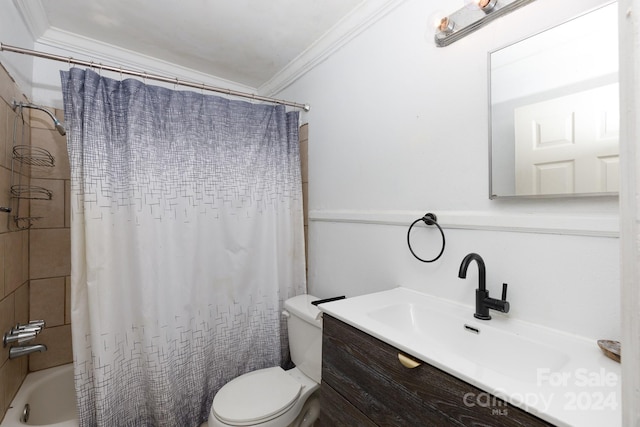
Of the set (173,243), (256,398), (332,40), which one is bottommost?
(256,398)

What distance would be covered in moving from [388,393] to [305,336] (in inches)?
31.4

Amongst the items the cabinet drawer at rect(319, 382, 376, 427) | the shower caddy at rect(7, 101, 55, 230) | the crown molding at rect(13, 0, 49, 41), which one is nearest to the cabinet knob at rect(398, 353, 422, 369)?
the cabinet drawer at rect(319, 382, 376, 427)

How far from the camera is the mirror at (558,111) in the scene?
2.73ft

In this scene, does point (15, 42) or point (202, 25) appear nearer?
point (15, 42)

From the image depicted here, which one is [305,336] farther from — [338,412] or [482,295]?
[482,295]

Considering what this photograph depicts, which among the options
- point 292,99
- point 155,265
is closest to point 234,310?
point 155,265

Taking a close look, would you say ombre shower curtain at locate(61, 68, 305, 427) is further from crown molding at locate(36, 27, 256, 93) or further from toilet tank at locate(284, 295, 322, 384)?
crown molding at locate(36, 27, 256, 93)

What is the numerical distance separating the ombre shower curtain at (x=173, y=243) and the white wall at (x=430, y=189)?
12.9 inches

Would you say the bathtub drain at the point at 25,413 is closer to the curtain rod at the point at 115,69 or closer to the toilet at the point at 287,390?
the toilet at the point at 287,390

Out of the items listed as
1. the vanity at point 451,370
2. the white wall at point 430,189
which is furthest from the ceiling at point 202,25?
the vanity at point 451,370

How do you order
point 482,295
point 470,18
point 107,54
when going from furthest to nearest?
point 107,54, point 470,18, point 482,295

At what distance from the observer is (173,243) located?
1636 millimetres

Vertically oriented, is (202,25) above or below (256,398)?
above

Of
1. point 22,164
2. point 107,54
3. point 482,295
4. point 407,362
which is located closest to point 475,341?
point 482,295
